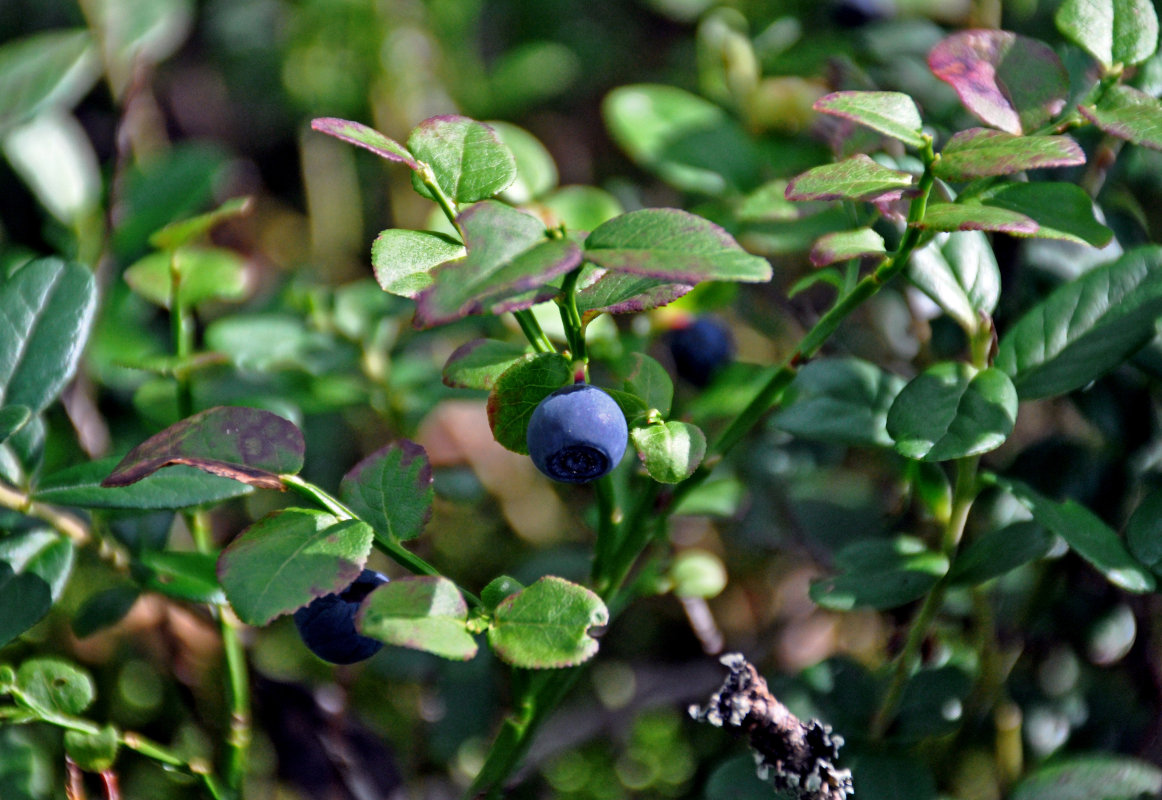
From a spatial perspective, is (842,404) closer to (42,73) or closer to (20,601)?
(20,601)

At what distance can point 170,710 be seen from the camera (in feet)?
5.16

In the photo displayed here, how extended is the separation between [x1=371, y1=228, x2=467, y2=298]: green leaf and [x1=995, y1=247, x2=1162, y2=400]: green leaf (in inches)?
22.2

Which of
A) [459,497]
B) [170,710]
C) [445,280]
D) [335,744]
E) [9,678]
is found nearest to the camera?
[445,280]

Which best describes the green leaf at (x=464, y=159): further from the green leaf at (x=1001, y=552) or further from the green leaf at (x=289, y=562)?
the green leaf at (x=1001, y=552)

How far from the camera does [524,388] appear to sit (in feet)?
2.53

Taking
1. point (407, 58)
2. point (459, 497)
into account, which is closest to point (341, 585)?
point (459, 497)

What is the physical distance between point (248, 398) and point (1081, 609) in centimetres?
110

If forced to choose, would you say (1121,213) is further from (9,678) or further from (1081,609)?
(9,678)

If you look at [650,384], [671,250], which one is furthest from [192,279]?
[671,250]

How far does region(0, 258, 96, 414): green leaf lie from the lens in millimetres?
962

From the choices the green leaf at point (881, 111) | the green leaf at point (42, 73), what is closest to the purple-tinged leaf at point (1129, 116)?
the green leaf at point (881, 111)

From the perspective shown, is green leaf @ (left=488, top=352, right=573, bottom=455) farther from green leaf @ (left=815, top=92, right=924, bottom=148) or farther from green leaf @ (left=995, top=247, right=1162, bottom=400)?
green leaf @ (left=995, top=247, right=1162, bottom=400)

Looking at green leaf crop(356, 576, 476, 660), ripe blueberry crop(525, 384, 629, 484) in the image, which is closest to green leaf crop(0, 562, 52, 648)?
green leaf crop(356, 576, 476, 660)

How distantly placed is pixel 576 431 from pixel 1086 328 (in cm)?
56
